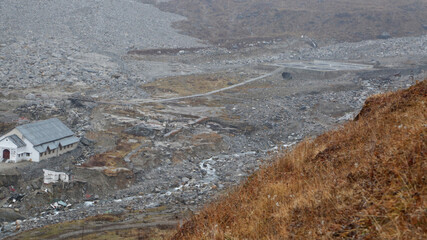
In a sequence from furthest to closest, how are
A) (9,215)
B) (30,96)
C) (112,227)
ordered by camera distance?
(30,96), (9,215), (112,227)

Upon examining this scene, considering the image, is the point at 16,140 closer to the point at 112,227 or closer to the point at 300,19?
the point at 112,227

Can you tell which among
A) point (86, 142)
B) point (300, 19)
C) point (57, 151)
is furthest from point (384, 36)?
point (57, 151)

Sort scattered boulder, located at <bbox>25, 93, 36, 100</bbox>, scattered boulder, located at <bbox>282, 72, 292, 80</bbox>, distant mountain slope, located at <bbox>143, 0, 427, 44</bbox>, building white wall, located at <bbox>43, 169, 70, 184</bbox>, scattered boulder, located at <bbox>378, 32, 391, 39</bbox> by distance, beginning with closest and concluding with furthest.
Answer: building white wall, located at <bbox>43, 169, 70, 184</bbox> → scattered boulder, located at <bbox>25, 93, 36, 100</bbox> → scattered boulder, located at <bbox>282, 72, 292, 80</bbox> → scattered boulder, located at <bbox>378, 32, 391, 39</bbox> → distant mountain slope, located at <bbox>143, 0, 427, 44</bbox>

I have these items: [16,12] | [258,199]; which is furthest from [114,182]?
[16,12]

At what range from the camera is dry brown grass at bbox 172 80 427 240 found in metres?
4.30

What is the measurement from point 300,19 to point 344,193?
75.6m

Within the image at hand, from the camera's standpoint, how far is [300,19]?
76.9m

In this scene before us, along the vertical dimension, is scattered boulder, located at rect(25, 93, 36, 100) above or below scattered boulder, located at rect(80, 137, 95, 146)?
above

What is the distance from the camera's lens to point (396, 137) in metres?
5.82

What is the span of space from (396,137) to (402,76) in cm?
3781

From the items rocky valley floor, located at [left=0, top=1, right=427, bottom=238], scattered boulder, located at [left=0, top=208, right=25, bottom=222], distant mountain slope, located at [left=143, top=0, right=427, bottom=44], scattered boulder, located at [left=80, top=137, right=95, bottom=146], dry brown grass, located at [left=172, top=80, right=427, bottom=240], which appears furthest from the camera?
distant mountain slope, located at [left=143, top=0, right=427, bottom=44]

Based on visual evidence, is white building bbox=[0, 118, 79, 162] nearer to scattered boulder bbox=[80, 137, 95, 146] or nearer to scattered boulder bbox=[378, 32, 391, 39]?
scattered boulder bbox=[80, 137, 95, 146]

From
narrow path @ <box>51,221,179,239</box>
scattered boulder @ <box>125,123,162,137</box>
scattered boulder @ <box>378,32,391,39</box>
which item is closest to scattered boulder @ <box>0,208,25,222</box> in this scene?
narrow path @ <box>51,221,179,239</box>

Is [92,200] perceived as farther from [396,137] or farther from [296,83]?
A: [296,83]
